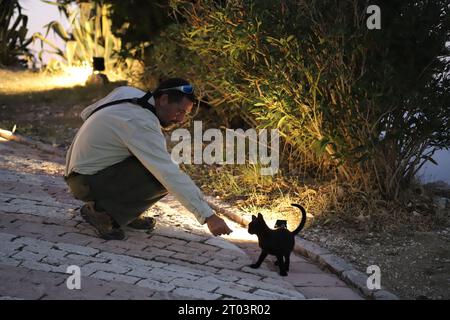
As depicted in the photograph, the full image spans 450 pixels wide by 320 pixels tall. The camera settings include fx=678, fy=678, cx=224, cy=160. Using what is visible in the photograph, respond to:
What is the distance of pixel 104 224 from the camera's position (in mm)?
5160

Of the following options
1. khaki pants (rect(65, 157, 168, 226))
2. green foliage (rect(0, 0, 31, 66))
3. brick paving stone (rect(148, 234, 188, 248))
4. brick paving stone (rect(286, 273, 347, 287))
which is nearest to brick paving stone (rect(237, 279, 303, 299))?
brick paving stone (rect(286, 273, 347, 287))

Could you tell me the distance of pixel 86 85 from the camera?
1202 cm

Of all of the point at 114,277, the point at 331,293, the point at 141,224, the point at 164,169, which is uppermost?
the point at 164,169

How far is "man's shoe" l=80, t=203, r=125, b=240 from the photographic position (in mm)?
5137

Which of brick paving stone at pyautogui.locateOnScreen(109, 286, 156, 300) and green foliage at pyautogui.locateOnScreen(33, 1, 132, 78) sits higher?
green foliage at pyautogui.locateOnScreen(33, 1, 132, 78)

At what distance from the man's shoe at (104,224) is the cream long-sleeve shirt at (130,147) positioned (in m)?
0.32

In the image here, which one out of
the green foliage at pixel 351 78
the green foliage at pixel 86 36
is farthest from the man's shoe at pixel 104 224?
the green foliage at pixel 86 36

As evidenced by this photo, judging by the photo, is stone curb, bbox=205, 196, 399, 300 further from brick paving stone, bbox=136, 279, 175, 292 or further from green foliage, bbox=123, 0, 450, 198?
brick paving stone, bbox=136, 279, 175, 292

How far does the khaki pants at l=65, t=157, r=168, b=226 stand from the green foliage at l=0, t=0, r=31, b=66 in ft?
34.0

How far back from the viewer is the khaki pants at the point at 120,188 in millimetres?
5090

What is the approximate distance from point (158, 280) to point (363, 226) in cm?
201

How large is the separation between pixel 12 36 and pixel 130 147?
11.1 meters

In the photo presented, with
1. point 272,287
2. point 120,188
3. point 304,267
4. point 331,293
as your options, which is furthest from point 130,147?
point 331,293

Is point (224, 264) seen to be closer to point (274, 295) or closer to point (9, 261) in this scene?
point (274, 295)
